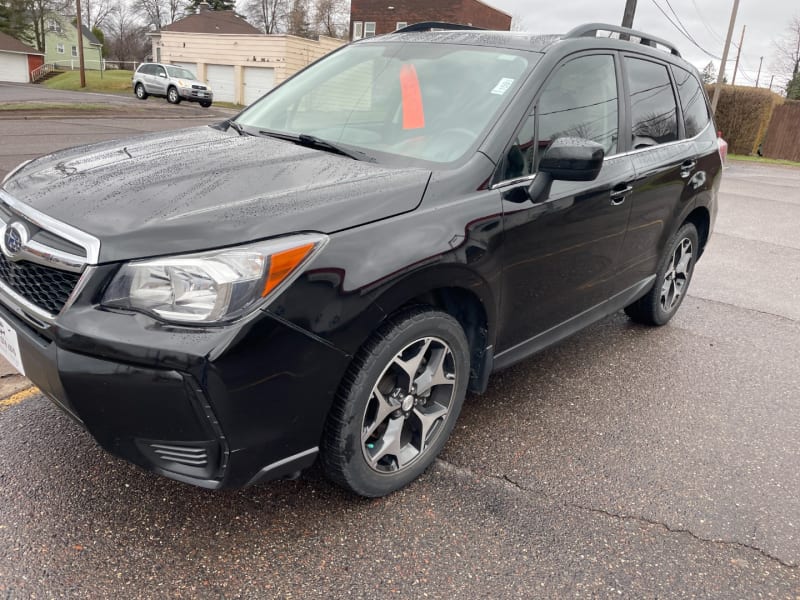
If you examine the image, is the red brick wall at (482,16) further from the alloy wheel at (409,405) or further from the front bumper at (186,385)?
the front bumper at (186,385)

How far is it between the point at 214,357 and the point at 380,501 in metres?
1.07

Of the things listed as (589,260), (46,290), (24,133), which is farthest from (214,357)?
(24,133)

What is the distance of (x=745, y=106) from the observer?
82.7 ft

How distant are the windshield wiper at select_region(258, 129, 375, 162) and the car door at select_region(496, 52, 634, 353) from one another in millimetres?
596

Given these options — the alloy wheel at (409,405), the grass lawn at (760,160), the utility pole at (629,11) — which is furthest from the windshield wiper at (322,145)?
the grass lawn at (760,160)

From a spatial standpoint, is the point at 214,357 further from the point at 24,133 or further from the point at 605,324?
the point at 24,133

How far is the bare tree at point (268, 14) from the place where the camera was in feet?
229

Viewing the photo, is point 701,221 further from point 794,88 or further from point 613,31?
point 794,88

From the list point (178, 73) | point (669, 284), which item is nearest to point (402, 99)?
point (669, 284)

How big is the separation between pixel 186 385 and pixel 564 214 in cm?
188

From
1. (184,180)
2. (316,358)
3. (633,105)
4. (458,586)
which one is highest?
(633,105)

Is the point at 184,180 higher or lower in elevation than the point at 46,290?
higher

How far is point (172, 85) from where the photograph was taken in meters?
29.3

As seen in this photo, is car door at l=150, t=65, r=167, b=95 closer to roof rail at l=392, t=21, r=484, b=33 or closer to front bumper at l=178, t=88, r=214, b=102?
front bumper at l=178, t=88, r=214, b=102
